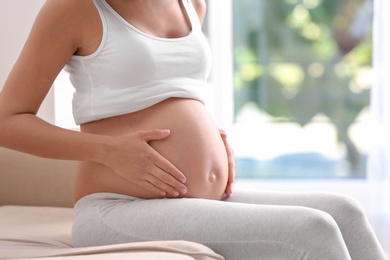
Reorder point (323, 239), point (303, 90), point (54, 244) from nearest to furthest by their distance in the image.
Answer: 1. point (323, 239)
2. point (54, 244)
3. point (303, 90)

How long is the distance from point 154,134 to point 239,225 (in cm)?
31

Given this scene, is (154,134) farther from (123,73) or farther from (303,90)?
(303,90)

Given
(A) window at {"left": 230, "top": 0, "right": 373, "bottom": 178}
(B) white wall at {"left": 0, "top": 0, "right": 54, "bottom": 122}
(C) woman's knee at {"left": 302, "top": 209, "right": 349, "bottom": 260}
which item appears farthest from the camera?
(A) window at {"left": 230, "top": 0, "right": 373, "bottom": 178}

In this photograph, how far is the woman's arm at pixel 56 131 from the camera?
1.85 m

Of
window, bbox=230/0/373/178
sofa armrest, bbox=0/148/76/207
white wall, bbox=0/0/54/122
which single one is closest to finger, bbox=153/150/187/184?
sofa armrest, bbox=0/148/76/207

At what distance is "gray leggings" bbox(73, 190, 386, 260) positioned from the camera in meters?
1.67

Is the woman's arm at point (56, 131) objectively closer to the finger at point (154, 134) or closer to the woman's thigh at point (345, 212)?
the finger at point (154, 134)

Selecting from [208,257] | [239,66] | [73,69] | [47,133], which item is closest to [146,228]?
[208,257]

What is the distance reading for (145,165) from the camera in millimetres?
1857

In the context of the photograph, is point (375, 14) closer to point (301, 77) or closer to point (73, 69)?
point (301, 77)

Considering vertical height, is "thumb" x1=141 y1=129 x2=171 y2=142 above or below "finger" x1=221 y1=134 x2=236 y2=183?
above

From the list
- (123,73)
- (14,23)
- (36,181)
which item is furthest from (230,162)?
(14,23)

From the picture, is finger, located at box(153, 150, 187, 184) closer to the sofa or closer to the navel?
the navel

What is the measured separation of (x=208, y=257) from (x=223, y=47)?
259cm
